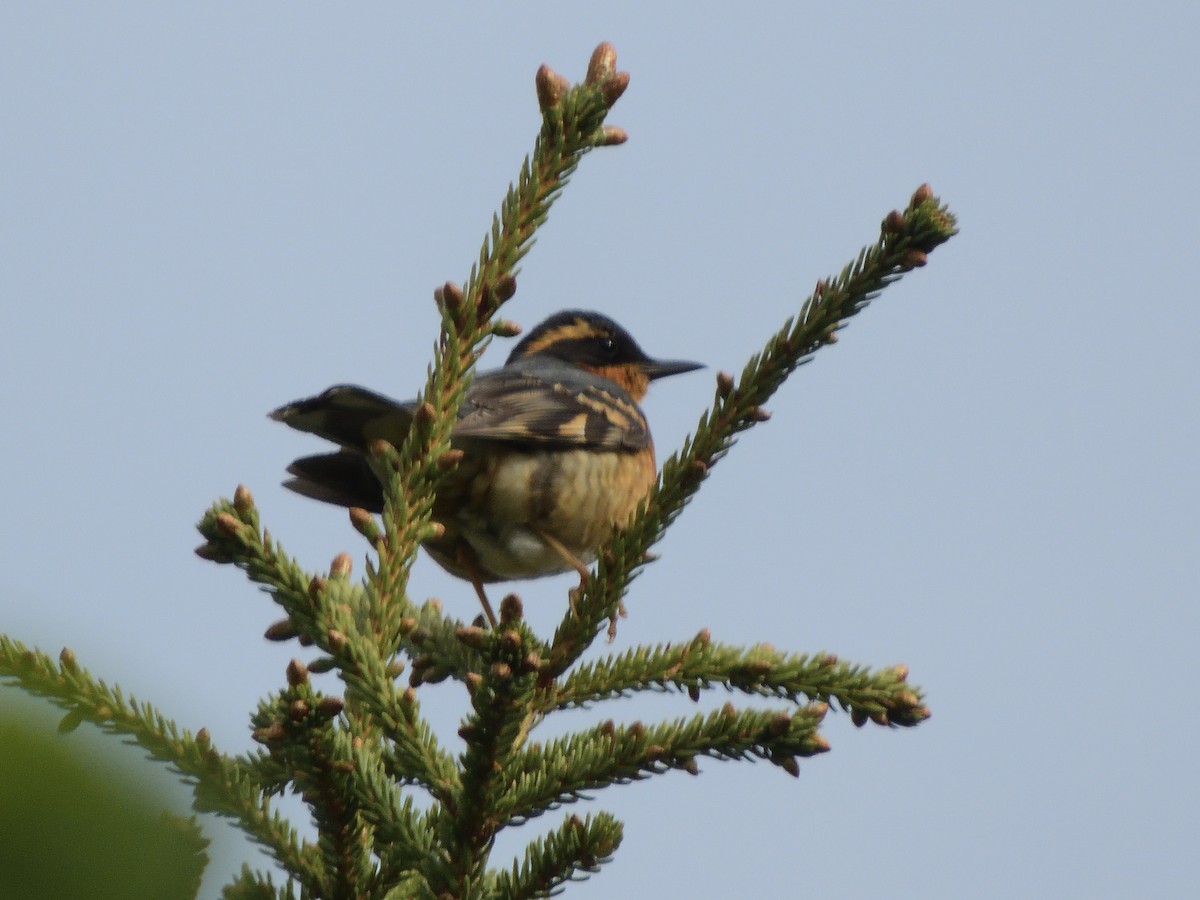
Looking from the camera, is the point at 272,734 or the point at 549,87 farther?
the point at 549,87

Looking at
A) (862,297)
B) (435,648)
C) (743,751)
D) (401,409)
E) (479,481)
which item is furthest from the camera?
(479,481)

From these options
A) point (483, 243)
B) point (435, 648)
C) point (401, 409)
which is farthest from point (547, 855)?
point (401, 409)

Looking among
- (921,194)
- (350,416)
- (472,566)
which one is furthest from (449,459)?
(472,566)

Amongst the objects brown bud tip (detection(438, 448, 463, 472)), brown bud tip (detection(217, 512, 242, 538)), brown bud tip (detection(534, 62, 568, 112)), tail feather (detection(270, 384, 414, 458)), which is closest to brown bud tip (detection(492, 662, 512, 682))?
brown bud tip (detection(217, 512, 242, 538))

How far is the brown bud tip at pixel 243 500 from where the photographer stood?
2.09 m

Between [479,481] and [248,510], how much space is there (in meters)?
2.85

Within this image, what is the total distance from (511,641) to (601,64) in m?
1.24

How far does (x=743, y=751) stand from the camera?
2.49 meters

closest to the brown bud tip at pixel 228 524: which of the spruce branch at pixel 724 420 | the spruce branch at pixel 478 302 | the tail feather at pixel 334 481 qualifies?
the spruce branch at pixel 478 302

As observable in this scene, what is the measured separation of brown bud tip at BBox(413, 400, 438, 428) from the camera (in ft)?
8.33

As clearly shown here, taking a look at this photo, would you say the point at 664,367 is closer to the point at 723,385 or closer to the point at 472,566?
the point at 472,566

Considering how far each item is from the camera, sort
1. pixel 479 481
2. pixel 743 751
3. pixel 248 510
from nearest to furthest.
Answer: pixel 248 510
pixel 743 751
pixel 479 481

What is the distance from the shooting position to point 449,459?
2.61m

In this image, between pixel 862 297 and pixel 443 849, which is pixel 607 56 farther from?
pixel 443 849
